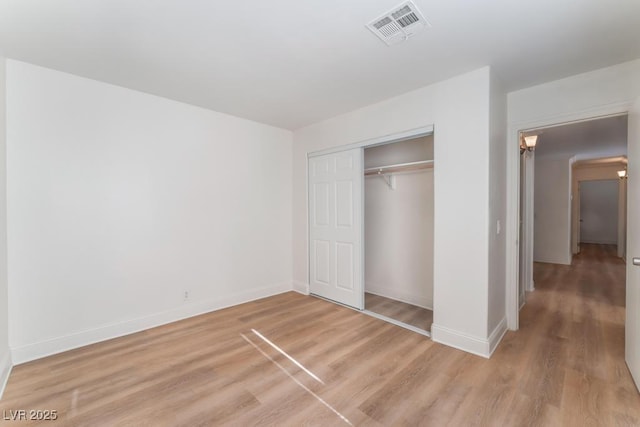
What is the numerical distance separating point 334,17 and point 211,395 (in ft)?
8.83

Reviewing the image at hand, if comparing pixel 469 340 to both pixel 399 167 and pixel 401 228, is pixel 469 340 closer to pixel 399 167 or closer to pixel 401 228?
pixel 401 228

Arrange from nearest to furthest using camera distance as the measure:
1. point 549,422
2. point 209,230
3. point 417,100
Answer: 1. point 549,422
2. point 417,100
3. point 209,230

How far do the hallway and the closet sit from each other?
1081 mm

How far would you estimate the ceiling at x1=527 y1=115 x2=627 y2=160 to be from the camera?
3986 mm

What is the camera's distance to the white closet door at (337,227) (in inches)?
141

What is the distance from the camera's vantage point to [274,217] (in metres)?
4.21

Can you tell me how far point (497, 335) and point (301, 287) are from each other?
2583 mm

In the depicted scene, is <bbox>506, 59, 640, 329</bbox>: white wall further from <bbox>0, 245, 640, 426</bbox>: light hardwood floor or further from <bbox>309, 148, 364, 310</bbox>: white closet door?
<bbox>309, 148, 364, 310</bbox>: white closet door

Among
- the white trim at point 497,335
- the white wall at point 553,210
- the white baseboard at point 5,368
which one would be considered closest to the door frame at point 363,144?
the white trim at point 497,335

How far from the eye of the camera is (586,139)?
15.6ft

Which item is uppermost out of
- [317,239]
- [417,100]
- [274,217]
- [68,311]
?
[417,100]

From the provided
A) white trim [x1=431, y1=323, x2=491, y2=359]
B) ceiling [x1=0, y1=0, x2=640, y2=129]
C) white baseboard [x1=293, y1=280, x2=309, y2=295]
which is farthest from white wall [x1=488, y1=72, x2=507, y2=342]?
white baseboard [x1=293, y1=280, x2=309, y2=295]

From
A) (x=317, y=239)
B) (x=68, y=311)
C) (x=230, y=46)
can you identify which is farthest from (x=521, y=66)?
(x=68, y=311)

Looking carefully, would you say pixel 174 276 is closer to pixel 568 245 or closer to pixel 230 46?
pixel 230 46
